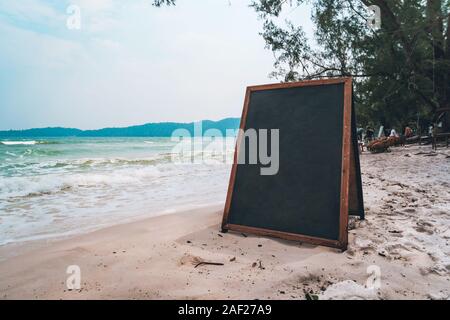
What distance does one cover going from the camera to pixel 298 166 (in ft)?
10.8

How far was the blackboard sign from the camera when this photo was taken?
2.98 m

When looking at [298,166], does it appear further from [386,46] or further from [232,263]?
[386,46]

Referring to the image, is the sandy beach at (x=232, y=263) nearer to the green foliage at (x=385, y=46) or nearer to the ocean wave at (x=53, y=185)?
the ocean wave at (x=53, y=185)

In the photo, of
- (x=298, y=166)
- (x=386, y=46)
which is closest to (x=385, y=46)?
(x=386, y=46)

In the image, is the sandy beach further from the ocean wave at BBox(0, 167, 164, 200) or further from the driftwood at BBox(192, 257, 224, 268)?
the ocean wave at BBox(0, 167, 164, 200)

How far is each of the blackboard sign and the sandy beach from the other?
235 mm

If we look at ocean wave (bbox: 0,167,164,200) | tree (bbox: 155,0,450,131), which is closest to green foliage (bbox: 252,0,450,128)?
tree (bbox: 155,0,450,131)

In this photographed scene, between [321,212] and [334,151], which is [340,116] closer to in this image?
[334,151]

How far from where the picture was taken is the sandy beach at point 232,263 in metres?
2.21

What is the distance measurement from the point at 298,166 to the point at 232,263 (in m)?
1.30

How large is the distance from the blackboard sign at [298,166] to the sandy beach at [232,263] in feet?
0.77

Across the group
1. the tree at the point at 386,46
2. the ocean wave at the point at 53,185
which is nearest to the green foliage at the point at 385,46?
the tree at the point at 386,46
